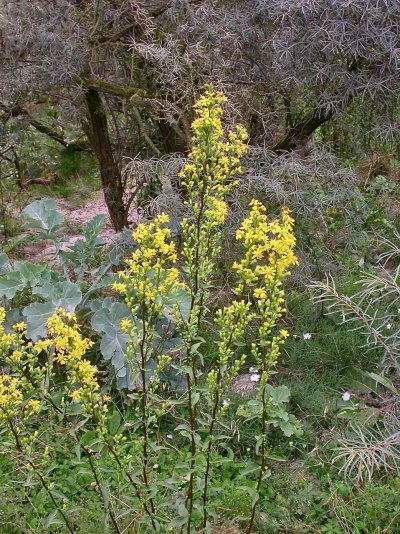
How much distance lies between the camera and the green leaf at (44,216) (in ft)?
14.3

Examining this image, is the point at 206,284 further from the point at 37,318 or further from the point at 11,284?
the point at 11,284

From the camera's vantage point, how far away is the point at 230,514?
2750 mm

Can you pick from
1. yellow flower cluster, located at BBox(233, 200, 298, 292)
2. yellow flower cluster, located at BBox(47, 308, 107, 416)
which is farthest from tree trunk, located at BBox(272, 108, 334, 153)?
yellow flower cluster, located at BBox(47, 308, 107, 416)

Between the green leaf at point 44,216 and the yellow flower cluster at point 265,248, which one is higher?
the yellow flower cluster at point 265,248

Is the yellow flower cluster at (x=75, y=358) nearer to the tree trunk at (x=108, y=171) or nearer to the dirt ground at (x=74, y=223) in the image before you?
the dirt ground at (x=74, y=223)

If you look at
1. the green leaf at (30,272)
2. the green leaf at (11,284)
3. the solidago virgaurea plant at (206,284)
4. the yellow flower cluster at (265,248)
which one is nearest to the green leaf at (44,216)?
the green leaf at (30,272)

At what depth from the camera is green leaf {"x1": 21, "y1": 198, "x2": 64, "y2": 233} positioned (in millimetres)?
4371

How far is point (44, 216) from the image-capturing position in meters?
4.41

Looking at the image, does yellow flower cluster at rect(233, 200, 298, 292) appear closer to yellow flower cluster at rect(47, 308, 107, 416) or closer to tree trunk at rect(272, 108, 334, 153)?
yellow flower cluster at rect(47, 308, 107, 416)

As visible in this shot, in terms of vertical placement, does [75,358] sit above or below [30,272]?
above

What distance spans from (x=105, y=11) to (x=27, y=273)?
2021 mm

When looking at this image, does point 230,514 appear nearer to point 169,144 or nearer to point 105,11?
point 169,144

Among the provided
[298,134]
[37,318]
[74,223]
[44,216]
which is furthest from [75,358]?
[74,223]

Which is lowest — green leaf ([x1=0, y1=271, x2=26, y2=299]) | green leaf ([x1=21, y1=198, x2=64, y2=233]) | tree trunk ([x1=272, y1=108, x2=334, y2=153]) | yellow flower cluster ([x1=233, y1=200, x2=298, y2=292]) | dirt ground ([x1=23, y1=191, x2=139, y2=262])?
dirt ground ([x1=23, y1=191, x2=139, y2=262])
